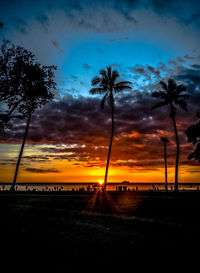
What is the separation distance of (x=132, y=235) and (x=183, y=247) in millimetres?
1657

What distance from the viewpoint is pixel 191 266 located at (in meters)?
3.89

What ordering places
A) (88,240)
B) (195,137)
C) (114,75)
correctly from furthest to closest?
1. (114,75)
2. (195,137)
3. (88,240)

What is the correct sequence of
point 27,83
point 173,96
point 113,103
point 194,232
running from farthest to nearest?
point 173,96, point 113,103, point 27,83, point 194,232

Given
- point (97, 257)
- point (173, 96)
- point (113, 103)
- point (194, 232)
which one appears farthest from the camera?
point (173, 96)

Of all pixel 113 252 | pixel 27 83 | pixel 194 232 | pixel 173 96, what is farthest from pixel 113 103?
pixel 113 252

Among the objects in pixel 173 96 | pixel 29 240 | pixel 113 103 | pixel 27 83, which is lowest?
pixel 29 240

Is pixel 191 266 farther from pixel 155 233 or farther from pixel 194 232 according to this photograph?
pixel 194 232

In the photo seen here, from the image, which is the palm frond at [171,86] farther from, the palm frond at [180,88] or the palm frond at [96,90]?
the palm frond at [96,90]

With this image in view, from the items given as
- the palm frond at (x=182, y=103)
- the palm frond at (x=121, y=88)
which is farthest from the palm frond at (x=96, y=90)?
the palm frond at (x=182, y=103)

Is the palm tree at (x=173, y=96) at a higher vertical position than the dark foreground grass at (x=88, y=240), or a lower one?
higher

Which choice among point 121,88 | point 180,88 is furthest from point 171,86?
point 121,88

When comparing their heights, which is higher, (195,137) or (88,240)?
(195,137)

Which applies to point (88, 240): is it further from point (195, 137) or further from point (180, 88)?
point (180, 88)

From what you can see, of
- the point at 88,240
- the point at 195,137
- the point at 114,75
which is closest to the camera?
the point at 88,240
